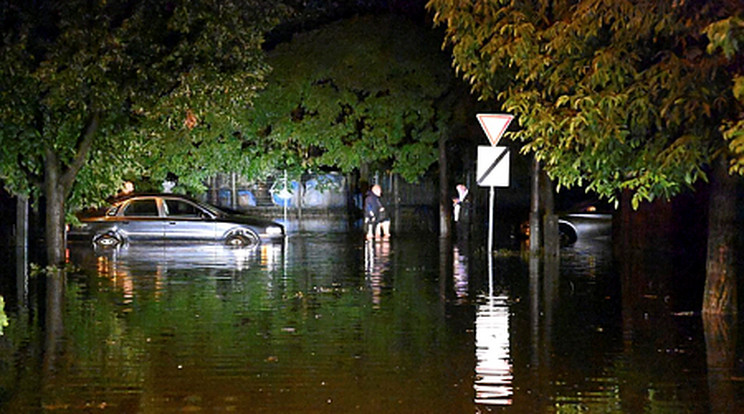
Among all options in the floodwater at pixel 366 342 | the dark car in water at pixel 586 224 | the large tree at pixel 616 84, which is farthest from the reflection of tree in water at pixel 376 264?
the dark car in water at pixel 586 224

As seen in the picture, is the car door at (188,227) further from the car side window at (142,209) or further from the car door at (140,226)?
the car side window at (142,209)

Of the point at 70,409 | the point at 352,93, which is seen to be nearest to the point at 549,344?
the point at 70,409

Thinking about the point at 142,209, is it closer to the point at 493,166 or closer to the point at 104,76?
the point at 104,76

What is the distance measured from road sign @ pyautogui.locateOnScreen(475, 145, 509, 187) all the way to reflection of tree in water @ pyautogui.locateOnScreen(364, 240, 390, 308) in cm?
255

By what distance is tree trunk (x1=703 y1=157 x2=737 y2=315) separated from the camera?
45.8 feet

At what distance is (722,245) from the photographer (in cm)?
1400

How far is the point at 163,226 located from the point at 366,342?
1744 cm

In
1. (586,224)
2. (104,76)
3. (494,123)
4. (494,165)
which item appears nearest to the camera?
(104,76)

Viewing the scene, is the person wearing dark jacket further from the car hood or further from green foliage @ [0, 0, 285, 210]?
green foliage @ [0, 0, 285, 210]

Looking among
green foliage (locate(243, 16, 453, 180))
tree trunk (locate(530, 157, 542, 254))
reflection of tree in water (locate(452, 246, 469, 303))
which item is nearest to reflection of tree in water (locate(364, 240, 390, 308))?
reflection of tree in water (locate(452, 246, 469, 303))

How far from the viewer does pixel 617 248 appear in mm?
27672

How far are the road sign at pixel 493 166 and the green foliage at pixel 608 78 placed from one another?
773 centimetres

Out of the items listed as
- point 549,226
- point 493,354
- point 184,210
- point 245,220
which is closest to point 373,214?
point 245,220

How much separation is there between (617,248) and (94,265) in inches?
487
